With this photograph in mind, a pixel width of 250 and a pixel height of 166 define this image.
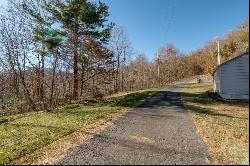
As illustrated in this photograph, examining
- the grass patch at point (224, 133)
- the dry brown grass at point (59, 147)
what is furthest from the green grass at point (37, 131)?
the grass patch at point (224, 133)

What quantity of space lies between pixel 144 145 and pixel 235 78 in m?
15.8

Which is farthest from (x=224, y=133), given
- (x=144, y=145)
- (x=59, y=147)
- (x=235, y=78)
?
(x=235, y=78)

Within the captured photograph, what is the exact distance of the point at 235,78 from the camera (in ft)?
77.6

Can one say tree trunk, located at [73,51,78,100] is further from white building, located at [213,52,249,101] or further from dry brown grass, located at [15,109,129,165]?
dry brown grass, located at [15,109,129,165]

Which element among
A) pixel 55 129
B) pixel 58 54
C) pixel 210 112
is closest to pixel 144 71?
pixel 58 54

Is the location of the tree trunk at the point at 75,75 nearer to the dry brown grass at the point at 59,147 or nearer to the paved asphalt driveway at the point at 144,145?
the paved asphalt driveway at the point at 144,145

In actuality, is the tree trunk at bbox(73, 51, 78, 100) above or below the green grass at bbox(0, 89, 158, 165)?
above

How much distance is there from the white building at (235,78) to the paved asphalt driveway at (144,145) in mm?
9750

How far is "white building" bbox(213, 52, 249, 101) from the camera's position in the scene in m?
22.9

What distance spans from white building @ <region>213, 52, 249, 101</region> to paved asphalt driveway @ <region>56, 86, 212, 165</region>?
32.0 ft

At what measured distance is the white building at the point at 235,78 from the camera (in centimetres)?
2292

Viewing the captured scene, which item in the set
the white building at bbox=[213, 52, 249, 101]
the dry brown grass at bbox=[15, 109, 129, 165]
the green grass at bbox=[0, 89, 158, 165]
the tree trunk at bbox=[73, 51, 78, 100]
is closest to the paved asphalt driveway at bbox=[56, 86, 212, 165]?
the dry brown grass at bbox=[15, 109, 129, 165]

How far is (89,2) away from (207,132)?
19.2m

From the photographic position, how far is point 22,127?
15789mm
